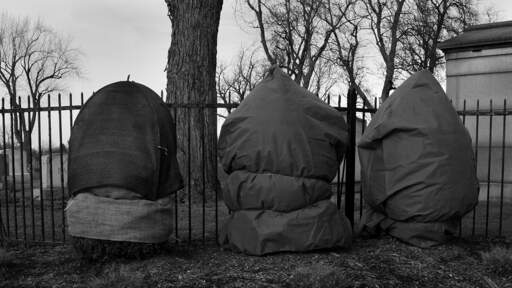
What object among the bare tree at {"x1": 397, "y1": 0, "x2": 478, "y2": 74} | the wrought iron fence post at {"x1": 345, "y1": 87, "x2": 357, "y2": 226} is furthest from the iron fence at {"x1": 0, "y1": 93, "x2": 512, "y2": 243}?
the bare tree at {"x1": 397, "y1": 0, "x2": 478, "y2": 74}

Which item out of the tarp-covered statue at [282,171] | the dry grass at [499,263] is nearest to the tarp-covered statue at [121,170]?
the tarp-covered statue at [282,171]

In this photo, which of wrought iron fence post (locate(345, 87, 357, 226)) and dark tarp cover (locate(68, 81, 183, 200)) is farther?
wrought iron fence post (locate(345, 87, 357, 226))

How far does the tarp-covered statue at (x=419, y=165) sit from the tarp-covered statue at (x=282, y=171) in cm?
49

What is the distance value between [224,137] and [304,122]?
2.44ft

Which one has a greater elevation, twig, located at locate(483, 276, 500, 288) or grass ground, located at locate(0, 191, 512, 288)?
grass ground, located at locate(0, 191, 512, 288)

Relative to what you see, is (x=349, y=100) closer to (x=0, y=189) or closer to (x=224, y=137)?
(x=224, y=137)

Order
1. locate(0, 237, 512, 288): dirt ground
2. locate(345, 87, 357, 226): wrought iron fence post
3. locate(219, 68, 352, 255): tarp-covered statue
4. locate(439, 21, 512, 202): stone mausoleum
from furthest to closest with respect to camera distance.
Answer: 1. locate(439, 21, 512, 202): stone mausoleum
2. locate(345, 87, 357, 226): wrought iron fence post
3. locate(219, 68, 352, 255): tarp-covered statue
4. locate(0, 237, 512, 288): dirt ground

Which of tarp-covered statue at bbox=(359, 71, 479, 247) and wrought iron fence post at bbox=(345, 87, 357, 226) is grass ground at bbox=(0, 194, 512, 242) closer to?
tarp-covered statue at bbox=(359, 71, 479, 247)

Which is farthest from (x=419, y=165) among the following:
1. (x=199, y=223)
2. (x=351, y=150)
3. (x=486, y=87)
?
(x=486, y=87)

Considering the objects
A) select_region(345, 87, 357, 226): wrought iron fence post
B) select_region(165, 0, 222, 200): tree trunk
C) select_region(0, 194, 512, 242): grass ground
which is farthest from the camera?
select_region(165, 0, 222, 200): tree trunk

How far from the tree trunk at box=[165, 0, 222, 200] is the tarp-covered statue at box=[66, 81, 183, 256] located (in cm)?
326

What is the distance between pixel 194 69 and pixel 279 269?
442 cm

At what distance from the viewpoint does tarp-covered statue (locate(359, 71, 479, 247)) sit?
441cm

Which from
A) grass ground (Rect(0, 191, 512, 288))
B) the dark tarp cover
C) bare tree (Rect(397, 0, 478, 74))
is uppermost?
bare tree (Rect(397, 0, 478, 74))
